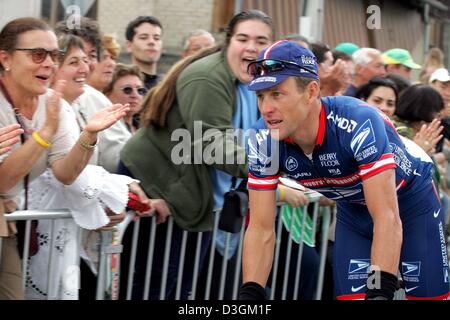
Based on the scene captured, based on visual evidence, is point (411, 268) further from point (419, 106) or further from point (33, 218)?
point (419, 106)

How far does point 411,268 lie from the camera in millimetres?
4586

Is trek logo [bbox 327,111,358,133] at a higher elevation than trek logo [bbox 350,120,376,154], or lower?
higher

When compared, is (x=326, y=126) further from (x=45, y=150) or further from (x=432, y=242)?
(x=45, y=150)

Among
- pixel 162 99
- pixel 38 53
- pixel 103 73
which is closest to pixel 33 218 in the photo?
pixel 38 53

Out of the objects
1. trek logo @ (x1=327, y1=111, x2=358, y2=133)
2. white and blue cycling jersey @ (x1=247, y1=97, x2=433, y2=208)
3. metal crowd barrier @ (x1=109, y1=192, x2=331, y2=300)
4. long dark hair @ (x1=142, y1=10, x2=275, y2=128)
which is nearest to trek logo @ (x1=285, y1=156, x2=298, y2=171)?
white and blue cycling jersey @ (x1=247, y1=97, x2=433, y2=208)

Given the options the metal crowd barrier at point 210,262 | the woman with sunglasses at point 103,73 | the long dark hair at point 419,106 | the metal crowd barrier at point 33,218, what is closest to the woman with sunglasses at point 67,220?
the metal crowd barrier at point 33,218

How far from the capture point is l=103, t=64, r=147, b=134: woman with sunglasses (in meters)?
5.97

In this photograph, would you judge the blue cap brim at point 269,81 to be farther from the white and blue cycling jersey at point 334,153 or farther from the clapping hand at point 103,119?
the clapping hand at point 103,119

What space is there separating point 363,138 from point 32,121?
5.79ft

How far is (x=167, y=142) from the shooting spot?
533cm

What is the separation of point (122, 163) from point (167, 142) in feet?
1.05

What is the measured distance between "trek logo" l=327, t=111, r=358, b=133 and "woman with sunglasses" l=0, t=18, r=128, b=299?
1204 mm

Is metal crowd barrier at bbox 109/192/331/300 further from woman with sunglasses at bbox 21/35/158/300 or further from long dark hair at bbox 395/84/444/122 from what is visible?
long dark hair at bbox 395/84/444/122
